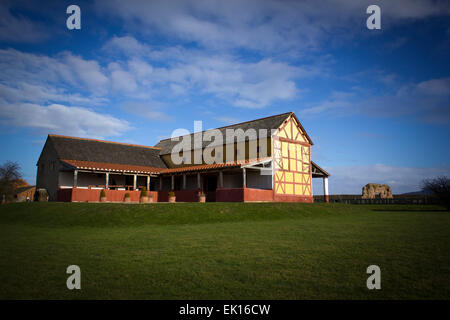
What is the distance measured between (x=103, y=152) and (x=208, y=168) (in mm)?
12969


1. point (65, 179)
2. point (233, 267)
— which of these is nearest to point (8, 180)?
point (65, 179)

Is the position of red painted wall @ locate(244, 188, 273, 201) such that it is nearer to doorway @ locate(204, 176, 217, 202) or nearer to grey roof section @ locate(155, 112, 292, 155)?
grey roof section @ locate(155, 112, 292, 155)

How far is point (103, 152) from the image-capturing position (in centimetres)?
3136

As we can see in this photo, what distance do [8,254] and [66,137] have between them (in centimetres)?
2661

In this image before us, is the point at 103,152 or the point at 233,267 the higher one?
the point at 103,152

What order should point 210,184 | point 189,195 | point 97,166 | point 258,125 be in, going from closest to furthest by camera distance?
point 189,195, point 97,166, point 258,125, point 210,184

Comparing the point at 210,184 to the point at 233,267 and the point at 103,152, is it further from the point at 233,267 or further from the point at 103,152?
the point at 233,267

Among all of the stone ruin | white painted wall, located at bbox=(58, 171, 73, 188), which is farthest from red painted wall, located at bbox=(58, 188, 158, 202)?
the stone ruin

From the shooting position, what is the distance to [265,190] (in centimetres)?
2467

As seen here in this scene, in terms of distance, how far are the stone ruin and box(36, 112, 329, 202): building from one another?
747 inches

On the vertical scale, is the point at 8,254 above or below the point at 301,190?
below

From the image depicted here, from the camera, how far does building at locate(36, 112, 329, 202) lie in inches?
990

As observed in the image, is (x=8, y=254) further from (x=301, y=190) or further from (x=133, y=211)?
(x=301, y=190)
